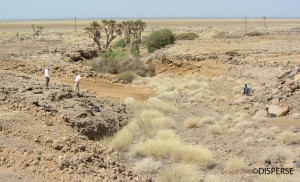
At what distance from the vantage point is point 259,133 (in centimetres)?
1577

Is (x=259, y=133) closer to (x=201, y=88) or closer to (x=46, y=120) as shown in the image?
(x=46, y=120)

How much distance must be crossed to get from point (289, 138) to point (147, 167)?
5.50 m

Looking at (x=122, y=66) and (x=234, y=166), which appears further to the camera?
(x=122, y=66)

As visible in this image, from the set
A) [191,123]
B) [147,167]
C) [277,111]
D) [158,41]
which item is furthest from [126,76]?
[147,167]

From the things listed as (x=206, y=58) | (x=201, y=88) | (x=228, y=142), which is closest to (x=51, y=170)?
(x=228, y=142)

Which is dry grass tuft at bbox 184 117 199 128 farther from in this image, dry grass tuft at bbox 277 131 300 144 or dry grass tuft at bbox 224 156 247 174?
dry grass tuft at bbox 224 156 247 174

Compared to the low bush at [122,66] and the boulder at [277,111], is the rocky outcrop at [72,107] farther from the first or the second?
the low bush at [122,66]

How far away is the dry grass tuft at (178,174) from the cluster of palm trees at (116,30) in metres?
35.7

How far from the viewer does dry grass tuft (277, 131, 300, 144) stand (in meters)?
14.3

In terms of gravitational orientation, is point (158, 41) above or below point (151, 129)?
above

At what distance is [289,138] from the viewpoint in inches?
567

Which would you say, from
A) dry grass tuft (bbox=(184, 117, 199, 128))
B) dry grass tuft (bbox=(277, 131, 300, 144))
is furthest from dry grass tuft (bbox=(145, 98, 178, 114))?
dry grass tuft (bbox=(277, 131, 300, 144))

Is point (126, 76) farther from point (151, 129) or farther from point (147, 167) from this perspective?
point (147, 167)

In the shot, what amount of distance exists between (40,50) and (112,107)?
21355mm
